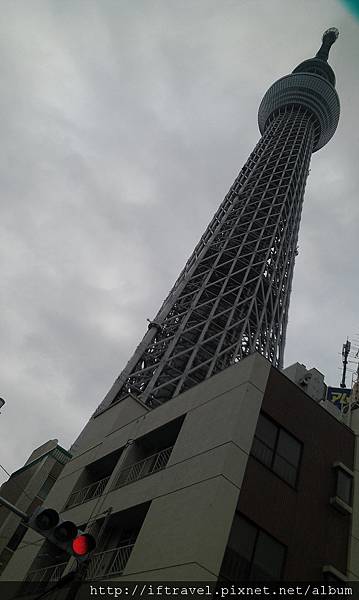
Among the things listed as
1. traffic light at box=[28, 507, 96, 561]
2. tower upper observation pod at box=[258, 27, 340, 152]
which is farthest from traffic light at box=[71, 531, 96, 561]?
tower upper observation pod at box=[258, 27, 340, 152]

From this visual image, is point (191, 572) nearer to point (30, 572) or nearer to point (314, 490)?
point (314, 490)

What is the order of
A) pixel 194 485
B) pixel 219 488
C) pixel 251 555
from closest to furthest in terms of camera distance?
pixel 251 555, pixel 219 488, pixel 194 485

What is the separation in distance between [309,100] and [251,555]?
7673 cm

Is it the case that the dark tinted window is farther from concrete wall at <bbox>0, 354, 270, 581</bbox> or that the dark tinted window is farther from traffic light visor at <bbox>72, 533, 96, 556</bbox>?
traffic light visor at <bbox>72, 533, 96, 556</bbox>

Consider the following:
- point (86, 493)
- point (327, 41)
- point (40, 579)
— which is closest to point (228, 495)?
point (40, 579)

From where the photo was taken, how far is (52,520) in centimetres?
972

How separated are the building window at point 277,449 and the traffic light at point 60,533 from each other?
7011 millimetres

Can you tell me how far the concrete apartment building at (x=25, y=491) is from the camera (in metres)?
27.2

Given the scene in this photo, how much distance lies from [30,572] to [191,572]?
31.4 ft

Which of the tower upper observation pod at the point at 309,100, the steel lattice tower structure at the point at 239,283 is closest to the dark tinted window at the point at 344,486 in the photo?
the steel lattice tower structure at the point at 239,283

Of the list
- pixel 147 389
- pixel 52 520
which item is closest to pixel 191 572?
pixel 52 520

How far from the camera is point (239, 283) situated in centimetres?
4872

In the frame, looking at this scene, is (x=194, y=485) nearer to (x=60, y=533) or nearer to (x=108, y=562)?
(x=108, y=562)

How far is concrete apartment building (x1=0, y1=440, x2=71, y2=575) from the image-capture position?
89.1 feet
